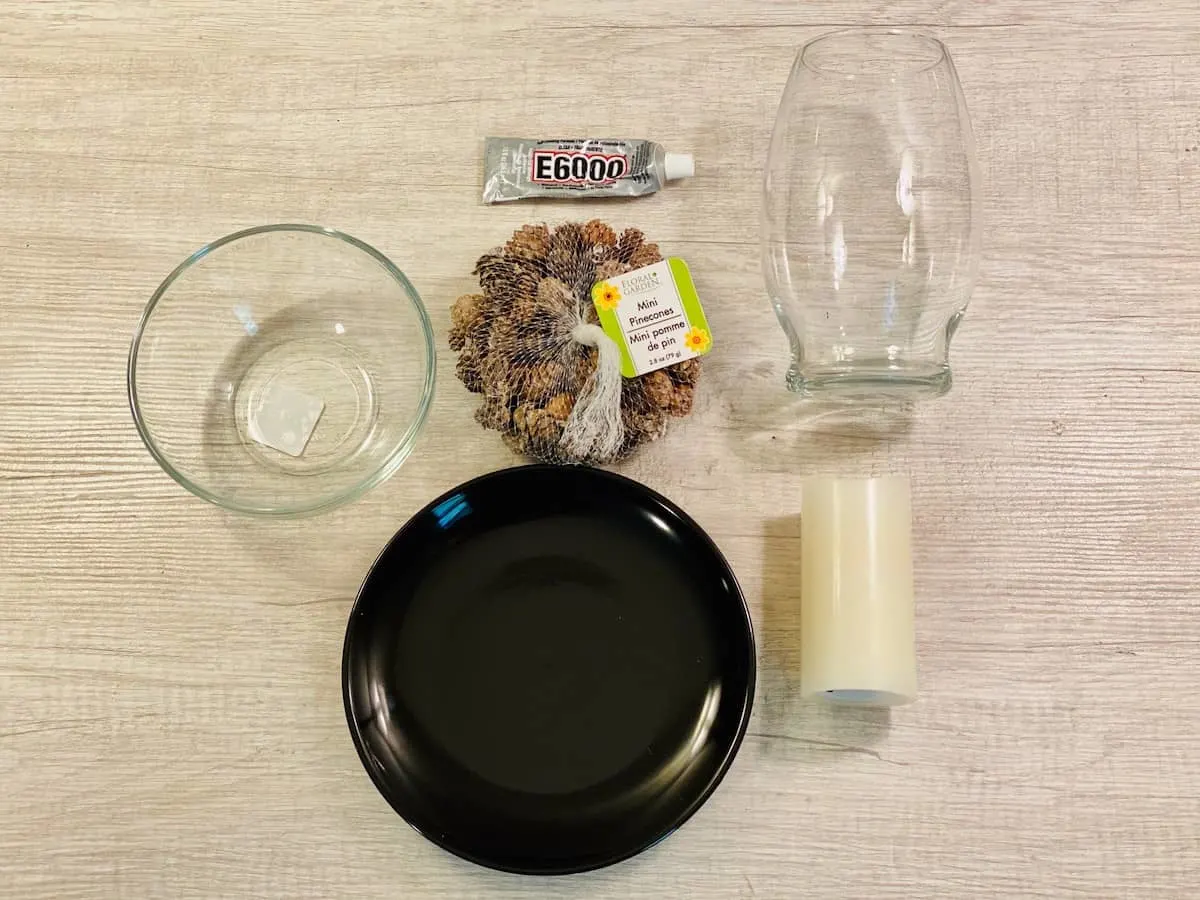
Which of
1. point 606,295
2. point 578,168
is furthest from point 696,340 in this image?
point 578,168

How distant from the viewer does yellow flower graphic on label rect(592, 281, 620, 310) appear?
27.1 inches

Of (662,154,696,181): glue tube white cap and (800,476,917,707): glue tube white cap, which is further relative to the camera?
(662,154,696,181): glue tube white cap

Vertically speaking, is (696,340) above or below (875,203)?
below

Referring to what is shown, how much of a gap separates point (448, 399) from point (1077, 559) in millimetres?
529

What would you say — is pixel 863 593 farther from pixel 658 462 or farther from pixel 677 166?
pixel 677 166

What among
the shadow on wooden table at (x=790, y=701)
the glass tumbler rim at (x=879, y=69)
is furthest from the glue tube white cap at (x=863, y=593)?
the glass tumbler rim at (x=879, y=69)

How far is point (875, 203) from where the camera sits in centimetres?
64

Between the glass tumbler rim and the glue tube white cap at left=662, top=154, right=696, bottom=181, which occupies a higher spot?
the glass tumbler rim

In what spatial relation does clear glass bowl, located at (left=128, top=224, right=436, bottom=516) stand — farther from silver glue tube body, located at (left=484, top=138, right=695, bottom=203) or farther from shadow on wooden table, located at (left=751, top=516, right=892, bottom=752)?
shadow on wooden table, located at (left=751, top=516, right=892, bottom=752)

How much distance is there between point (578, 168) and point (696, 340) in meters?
0.20

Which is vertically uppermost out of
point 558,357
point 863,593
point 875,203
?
point 875,203

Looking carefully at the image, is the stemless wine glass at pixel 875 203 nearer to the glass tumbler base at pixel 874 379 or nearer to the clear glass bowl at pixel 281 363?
the glass tumbler base at pixel 874 379

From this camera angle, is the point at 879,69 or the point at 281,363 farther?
the point at 281,363

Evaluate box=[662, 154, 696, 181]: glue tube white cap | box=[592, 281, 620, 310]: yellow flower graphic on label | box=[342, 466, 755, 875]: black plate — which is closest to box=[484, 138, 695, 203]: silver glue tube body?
box=[662, 154, 696, 181]: glue tube white cap
